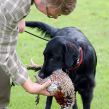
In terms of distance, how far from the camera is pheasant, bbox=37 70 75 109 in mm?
3512

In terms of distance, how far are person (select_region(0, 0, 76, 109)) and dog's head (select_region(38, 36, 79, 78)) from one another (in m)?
0.59

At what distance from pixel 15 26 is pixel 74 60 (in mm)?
1091

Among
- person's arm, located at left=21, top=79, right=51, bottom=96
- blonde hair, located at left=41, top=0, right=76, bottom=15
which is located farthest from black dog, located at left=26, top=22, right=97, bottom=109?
blonde hair, located at left=41, top=0, right=76, bottom=15

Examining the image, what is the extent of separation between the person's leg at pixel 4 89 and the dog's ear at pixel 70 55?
0.67 metres

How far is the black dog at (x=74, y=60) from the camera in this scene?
13.4 ft

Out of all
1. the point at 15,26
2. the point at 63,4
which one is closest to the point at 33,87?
the point at 15,26

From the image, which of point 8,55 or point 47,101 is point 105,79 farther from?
point 8,55

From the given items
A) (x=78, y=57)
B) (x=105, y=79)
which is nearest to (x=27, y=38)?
(x=105, y=79)

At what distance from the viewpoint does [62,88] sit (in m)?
3.55

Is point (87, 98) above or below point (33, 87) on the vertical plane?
below

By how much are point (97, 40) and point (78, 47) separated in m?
2.56

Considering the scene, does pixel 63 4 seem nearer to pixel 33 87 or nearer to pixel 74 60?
pixel 33 87

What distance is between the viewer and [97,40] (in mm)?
6703

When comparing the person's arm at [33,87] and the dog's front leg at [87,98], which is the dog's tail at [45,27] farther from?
the person's arm at [33,87]
